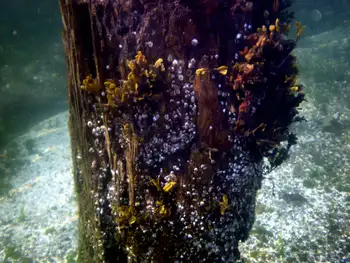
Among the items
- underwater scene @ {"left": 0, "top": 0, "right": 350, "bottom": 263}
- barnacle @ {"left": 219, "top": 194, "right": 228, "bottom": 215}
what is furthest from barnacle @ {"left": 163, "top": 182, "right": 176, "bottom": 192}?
barnacle @ {"left": 219, "top": 194, "right": 228, "bottom": 215}

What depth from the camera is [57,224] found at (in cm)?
690

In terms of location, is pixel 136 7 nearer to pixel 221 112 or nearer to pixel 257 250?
pixel 221 112

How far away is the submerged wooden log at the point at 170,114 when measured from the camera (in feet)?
8.00

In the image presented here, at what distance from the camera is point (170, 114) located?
8.38 ft

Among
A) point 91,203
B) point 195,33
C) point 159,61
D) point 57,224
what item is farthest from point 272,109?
point 57,224

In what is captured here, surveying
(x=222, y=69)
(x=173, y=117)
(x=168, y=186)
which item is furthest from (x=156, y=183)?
(x=222, y=69)

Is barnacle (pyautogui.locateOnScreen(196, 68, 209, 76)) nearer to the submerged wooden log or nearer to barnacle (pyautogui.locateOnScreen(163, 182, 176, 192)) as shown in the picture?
the submerged wooden log

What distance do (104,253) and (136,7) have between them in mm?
2735

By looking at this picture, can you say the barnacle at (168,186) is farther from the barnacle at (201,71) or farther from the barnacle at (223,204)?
the barnacle at (201,71)

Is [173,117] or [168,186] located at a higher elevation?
[173,117]

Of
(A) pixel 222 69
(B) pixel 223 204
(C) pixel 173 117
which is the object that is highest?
(A) pixel 222 69

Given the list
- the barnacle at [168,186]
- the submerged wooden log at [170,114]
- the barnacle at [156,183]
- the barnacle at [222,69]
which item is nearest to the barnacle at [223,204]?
the submerged wooden log at [170,114]

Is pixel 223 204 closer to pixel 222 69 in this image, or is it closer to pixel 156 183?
pixel 156 183

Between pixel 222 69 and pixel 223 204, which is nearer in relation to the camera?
pixel 222 69
